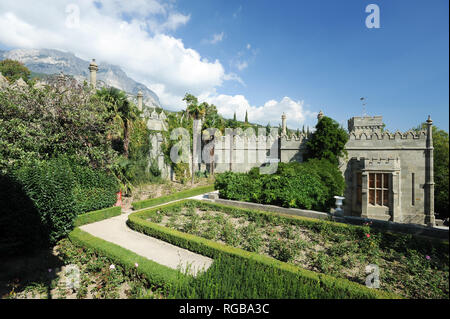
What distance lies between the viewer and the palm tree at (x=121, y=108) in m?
12.6

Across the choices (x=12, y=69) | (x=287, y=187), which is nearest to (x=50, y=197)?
(x=287, y=187)

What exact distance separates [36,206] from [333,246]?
9.75m

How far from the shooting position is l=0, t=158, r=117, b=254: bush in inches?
240

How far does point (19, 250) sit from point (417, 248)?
12047 millimetres

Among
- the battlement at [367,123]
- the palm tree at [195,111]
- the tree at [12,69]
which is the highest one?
the tree at [12,69]

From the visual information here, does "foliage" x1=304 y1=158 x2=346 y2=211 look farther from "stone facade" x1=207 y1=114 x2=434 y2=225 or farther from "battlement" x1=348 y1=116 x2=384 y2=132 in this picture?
"battlement" x1=348 y1=116 x2=384 y2=132

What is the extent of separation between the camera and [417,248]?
17.8ft

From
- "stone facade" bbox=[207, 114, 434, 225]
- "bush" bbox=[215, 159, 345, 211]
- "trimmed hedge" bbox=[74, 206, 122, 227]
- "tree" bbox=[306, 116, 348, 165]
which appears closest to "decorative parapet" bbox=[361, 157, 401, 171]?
"stone facade" bbox=[207, 114, 434, 225]

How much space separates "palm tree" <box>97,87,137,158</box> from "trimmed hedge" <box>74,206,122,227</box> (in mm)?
4768

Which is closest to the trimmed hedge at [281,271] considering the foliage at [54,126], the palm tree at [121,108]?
the foliage at [54,126]

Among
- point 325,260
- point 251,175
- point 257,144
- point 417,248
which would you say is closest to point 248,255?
point 325,260

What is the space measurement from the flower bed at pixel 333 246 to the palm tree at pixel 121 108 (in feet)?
22.0

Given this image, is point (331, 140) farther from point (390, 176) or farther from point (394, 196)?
point (394, 196)

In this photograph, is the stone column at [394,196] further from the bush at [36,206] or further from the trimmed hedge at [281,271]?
the bush at [36,206]
